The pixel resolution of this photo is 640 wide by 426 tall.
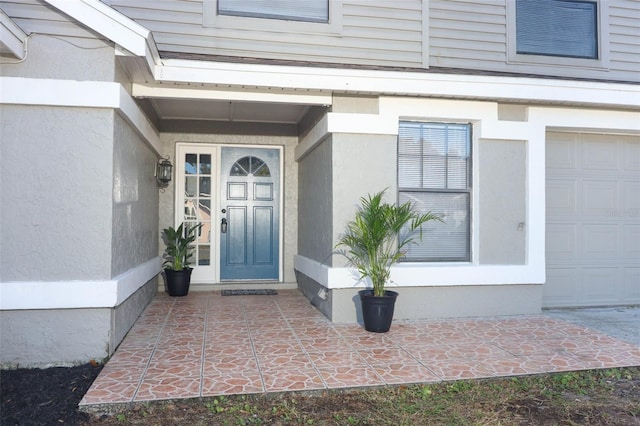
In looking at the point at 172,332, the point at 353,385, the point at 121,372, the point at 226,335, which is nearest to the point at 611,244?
the point at 353,385

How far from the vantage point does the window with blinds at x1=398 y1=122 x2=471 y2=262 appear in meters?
5.49

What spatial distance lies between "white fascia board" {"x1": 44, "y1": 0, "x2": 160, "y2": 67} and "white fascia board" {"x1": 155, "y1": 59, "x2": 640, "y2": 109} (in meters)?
0.60

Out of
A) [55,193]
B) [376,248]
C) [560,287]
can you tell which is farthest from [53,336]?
[560,287]

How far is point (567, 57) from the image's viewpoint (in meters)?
6.04

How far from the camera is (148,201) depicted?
606cm

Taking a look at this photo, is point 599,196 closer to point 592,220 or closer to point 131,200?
point 592,220

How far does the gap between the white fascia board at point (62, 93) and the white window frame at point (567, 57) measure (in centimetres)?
469

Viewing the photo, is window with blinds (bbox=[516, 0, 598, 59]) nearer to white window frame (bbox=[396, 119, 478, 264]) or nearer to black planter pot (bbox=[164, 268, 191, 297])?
white window frame (bbox=[396, 119, 478, 264])

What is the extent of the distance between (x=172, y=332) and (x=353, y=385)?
2.26 m

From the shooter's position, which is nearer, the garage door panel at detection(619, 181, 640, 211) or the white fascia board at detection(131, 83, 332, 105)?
the white fascia board at detection(131, 83, 332, 105)

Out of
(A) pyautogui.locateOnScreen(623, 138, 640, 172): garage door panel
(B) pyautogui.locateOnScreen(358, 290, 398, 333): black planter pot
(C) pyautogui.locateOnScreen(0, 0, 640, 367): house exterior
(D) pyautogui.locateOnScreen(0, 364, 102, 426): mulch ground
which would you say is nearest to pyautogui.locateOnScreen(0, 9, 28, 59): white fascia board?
(C) pyautogui.locateOnScreen(0, 0, 640, 367): house exterior

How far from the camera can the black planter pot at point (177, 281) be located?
662cm

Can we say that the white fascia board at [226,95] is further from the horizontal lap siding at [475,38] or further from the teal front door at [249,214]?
the teal front door at [249,214]

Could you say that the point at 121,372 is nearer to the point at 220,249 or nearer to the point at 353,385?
the point at 353,385
